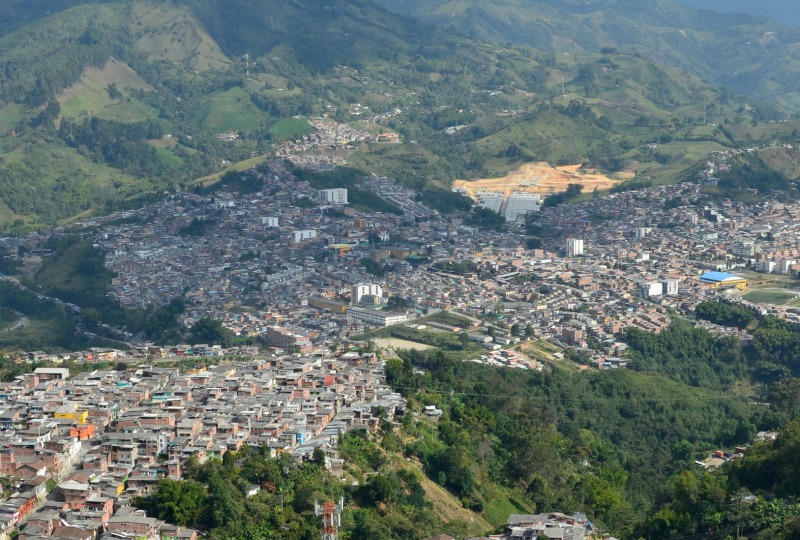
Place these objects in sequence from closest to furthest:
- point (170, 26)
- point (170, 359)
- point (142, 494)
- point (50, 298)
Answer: point (142, 494) → point (170, 359) → point (50, 298) → point (170, 26)

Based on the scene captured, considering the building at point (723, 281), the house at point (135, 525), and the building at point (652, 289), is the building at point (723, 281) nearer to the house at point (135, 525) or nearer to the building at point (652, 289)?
the building at point (652, 289)

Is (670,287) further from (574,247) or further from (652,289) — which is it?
(574,247)

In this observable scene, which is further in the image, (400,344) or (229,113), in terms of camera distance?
(229,113)

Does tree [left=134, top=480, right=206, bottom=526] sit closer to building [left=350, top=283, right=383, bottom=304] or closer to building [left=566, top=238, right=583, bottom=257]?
building [left=350, top=283, right=383, bottom=304]

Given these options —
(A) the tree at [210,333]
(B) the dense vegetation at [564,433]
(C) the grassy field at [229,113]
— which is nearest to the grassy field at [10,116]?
(C) the grassy field at [229,113]

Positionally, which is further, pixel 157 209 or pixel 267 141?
pixel 267 141

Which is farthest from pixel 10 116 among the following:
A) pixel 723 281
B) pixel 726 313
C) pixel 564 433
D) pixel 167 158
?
pixel 564 433

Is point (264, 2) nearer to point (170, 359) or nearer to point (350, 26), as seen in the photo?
point (350, 26)

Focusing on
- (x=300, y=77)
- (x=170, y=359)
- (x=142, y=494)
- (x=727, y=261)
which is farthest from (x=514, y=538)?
(x=300, y=77)
